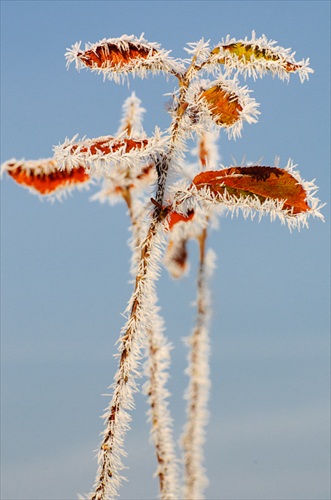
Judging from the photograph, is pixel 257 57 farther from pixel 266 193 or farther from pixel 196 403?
pixel 196 403

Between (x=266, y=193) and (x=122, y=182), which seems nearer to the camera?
(x=266, y=193)

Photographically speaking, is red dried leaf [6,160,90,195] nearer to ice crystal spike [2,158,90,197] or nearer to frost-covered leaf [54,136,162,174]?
ice crystal spike [2,158,90,197]

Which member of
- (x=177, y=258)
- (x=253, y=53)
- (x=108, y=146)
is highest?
(x=177, y=258)

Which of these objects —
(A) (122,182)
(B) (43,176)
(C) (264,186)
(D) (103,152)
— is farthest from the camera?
(A) (122,182)

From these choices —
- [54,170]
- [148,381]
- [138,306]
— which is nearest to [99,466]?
[138,306]

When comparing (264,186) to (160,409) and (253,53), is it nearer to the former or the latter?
(253,53)

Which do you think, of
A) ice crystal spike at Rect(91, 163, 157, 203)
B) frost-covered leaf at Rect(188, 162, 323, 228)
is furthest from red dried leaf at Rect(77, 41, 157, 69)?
ice crystal spike at Rect(91, 163, 157, 203)

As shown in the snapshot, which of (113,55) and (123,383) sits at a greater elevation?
(113,55)

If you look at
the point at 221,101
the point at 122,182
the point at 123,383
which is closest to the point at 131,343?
Result: the point at 123,383

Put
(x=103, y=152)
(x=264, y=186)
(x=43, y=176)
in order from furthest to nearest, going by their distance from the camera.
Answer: (x=43, y=176)
(x=264, y=186)
(x=103, y=152)
